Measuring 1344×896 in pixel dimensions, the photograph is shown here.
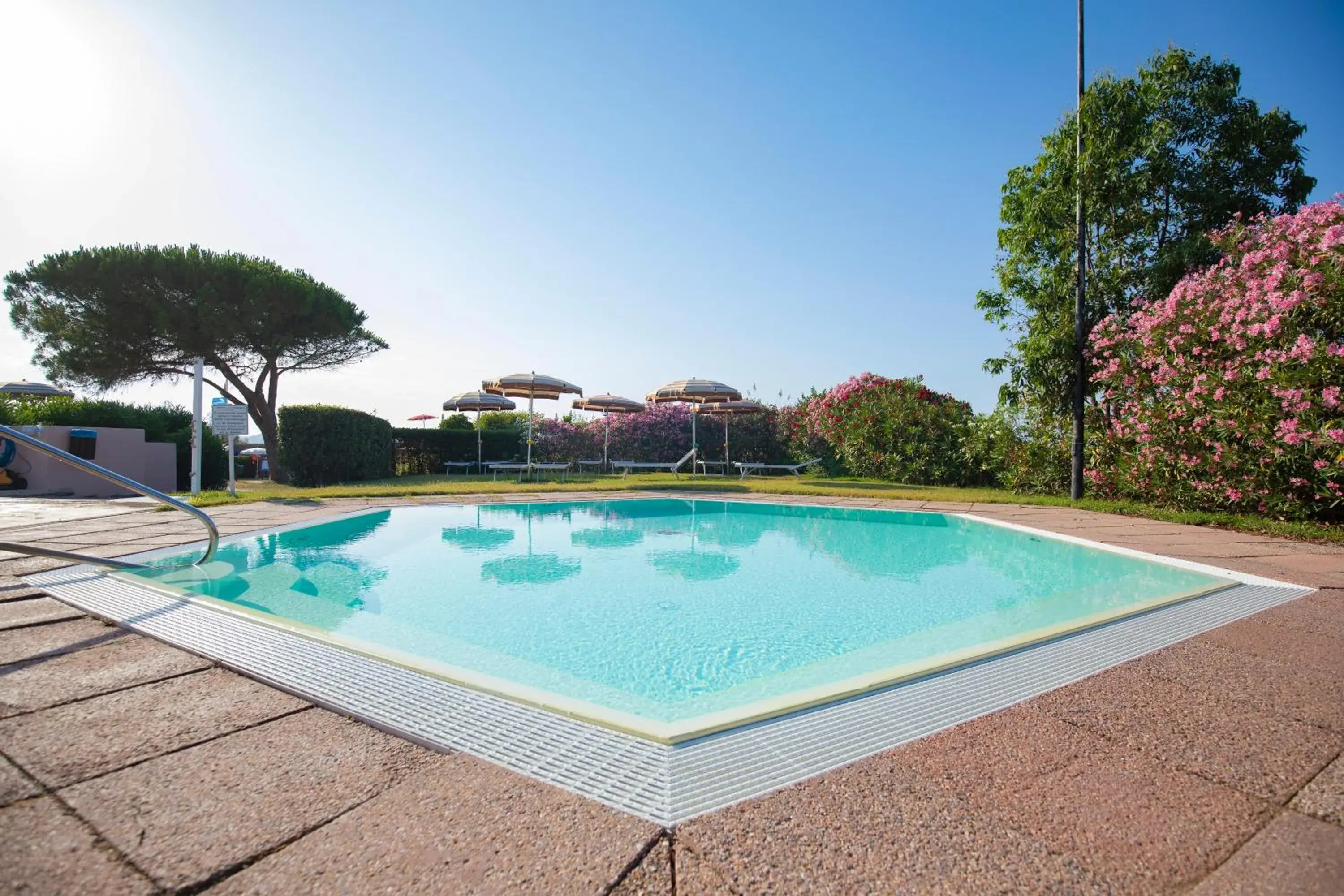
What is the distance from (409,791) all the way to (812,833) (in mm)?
939

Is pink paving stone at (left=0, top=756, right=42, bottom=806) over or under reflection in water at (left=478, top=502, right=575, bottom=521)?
over

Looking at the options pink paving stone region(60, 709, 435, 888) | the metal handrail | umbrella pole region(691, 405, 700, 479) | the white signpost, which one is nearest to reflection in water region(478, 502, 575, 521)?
the white signpost

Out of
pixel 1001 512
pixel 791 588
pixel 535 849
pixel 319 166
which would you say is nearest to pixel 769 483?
pixel 1001 512

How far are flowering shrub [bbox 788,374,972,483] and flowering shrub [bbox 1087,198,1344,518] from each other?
15.0ft

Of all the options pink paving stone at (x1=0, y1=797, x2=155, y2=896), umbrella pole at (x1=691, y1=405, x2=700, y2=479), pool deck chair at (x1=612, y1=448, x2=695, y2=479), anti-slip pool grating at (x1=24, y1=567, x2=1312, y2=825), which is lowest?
anti-slip pool grating at (x1=24, y1=567, x2=1312, y2=825)

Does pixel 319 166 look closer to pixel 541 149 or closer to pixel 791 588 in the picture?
pixel 541 149

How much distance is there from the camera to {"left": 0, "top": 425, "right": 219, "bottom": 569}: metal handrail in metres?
3.13

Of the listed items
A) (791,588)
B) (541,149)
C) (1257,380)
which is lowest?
(791,588)

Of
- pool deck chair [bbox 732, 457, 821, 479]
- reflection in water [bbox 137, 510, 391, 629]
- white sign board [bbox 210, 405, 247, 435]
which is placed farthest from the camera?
pool deck chair [bbox 732, 457, 821, 479]

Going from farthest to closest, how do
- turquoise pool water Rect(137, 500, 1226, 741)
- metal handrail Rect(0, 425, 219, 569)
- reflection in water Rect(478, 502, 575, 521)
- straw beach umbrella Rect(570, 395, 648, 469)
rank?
straw beach umbrella Rect(570, 395, 648, 469) < reflection in water Rect(478, 502, 575, 521) < metal handrail Rect(0, 425, 219, 569) < turquoise pool water Rect(137, 500, 1226, 741)

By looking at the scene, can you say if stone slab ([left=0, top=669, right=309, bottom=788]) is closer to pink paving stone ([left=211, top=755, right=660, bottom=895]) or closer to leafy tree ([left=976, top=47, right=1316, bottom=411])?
pink paving stone ([left=211, top=755, right=660, bottom=895])

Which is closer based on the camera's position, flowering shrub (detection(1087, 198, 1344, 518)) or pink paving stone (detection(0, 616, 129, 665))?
pink paving stone (detection(0, 616, 129, 665))

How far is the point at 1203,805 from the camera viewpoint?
142 centimetres

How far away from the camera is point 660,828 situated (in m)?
1.31
